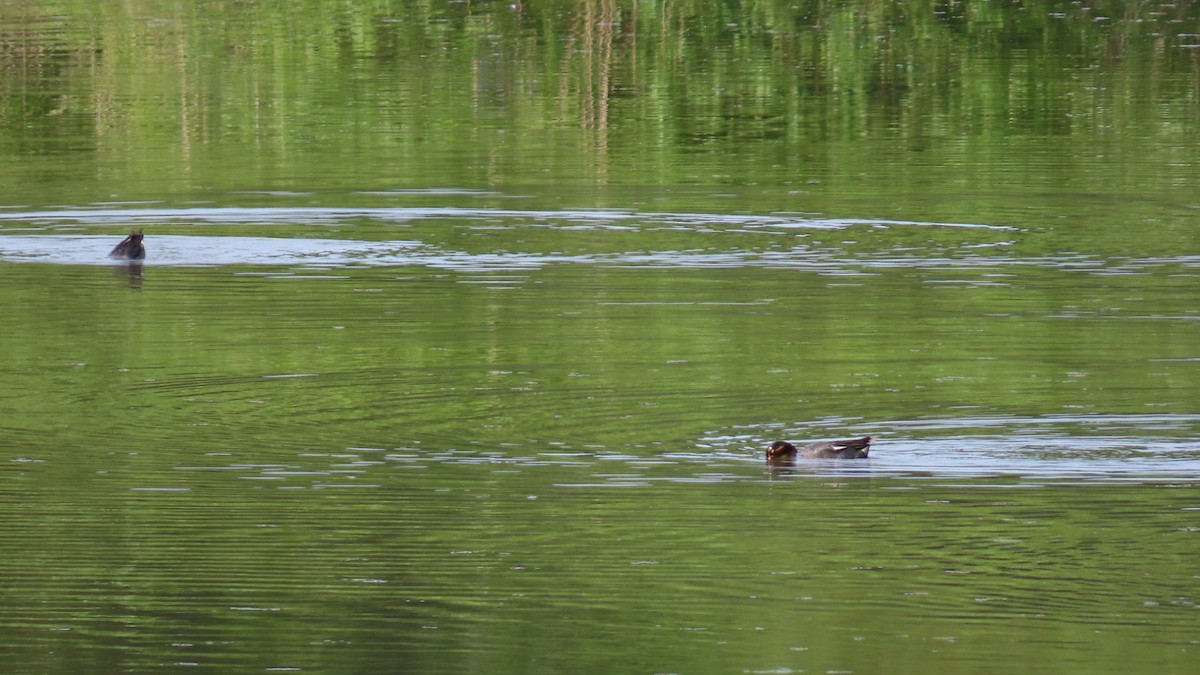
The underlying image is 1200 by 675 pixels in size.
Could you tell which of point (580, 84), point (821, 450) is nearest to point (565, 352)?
point (821, 450)

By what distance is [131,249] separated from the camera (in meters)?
15.4

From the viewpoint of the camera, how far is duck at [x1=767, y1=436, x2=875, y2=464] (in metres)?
9.34

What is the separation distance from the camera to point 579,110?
25.0 meters

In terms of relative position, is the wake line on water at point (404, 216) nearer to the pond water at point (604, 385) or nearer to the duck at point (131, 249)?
the pond water at point (604, 385)

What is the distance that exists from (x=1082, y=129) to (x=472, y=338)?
11.1 metres

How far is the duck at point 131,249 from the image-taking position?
50.3ft

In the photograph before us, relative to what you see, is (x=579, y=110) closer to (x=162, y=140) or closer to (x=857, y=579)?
(x=162, y=140)

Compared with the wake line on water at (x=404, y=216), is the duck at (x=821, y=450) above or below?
below

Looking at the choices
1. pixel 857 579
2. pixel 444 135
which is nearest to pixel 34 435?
pixel 857 579

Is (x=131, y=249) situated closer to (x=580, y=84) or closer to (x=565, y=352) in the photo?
(x=565, y=352)

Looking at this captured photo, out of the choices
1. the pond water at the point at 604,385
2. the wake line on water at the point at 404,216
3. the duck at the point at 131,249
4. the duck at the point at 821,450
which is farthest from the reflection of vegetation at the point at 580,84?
the duck at the point at 821,450

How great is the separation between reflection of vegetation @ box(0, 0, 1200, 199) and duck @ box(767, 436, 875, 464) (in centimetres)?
988

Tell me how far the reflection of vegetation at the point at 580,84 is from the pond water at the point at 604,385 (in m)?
Result: 0.15

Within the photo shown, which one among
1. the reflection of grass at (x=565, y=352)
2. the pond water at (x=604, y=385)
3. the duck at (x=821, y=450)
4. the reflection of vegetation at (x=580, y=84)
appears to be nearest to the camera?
the pond water at (x=604, y=385)
